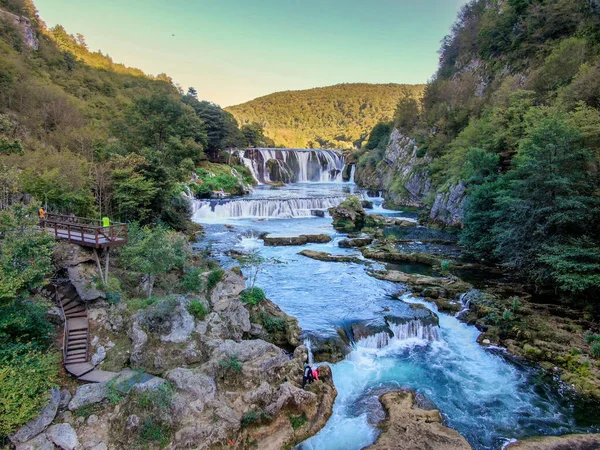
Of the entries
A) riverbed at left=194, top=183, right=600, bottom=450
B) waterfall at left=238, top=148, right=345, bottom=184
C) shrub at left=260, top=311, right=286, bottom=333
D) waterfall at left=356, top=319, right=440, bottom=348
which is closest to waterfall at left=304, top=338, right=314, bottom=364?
riverbed at left=194, top=183, right=600, bottom=450

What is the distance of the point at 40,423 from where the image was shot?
8562mm

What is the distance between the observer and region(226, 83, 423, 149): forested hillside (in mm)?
154875

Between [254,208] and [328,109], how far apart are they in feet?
487

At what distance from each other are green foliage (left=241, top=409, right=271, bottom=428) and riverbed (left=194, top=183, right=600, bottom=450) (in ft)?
4.17

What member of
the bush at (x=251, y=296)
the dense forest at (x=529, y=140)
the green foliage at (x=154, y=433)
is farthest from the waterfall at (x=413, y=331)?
the green foliage at (x=154, y=433)

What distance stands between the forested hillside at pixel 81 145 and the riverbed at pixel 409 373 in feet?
25.2

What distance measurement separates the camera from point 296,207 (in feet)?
132

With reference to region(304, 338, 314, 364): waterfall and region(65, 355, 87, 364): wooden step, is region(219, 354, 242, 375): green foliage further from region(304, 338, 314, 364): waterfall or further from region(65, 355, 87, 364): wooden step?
region(65, 355, 87, 364): wooden step

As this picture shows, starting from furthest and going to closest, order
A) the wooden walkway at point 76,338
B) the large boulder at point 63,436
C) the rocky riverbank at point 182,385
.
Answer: the wooden walkway at point 76,338 → the rocky riverbank at point 182,385 → the large boulder at point 63,436

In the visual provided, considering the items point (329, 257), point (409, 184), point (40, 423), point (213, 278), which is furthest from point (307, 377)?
point (409, 184)

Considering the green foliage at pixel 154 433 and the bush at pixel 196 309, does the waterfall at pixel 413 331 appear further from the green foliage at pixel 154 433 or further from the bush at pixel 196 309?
the green foliage at pixel 154 433

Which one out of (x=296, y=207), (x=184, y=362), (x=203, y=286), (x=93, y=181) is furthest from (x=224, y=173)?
(x=184, y=362)

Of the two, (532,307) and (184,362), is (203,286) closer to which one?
(184,362)

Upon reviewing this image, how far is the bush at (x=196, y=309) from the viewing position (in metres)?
12.7
